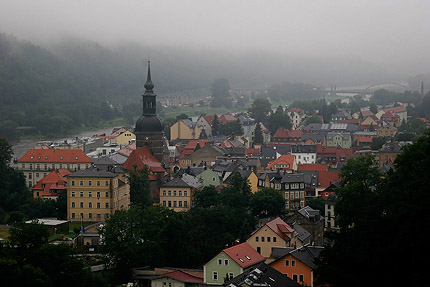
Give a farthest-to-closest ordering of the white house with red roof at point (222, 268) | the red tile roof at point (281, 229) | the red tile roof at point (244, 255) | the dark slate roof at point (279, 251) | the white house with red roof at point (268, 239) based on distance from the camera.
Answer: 1. the red tile roof at point (281, 229)
2. the white house with red roof at point (268, 239)
3. the dark slate roof at point (279, 251)
4. the red tile roof at point (244, 255)
5. the white house with red roof at point (222, 268)

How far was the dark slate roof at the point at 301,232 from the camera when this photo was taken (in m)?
52.7

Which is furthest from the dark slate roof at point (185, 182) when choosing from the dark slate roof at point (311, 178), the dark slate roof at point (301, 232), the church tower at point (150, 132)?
the dark slate roof at point (301, 232)

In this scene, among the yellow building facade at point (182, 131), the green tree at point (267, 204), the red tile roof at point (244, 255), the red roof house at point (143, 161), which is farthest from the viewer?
the yellow building facade at point (182, 131)

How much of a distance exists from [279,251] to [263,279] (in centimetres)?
738

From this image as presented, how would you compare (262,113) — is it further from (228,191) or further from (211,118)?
(228,191)

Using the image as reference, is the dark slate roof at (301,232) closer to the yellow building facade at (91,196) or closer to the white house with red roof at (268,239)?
the white house with red roof at (268,239)

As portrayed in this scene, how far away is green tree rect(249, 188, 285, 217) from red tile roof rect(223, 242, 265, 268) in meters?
10.4

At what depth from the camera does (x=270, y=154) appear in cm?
9325

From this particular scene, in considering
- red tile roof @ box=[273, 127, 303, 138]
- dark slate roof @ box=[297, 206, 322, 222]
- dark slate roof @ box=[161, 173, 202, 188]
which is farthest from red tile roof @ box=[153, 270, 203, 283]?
red tile roof @ box=[273, 127, 303, 138]

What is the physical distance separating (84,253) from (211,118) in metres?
89.3

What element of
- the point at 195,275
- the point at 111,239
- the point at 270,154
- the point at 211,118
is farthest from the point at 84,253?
the point at 211,118

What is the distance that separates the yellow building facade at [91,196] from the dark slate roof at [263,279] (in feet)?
72.2

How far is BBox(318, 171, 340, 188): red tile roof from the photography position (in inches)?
2837

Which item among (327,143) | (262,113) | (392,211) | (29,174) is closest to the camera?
(392,211)
